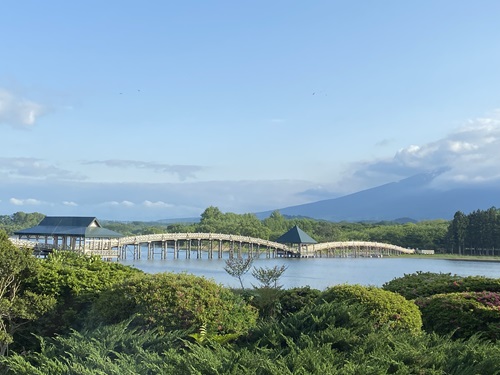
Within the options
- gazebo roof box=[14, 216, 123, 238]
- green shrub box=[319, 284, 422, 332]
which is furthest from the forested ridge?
green shrub box=[319, 284, 422, 332]

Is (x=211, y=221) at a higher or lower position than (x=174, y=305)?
higher

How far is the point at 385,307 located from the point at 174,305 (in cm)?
336

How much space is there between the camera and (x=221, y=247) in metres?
72.1

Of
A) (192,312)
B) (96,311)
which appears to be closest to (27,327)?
(96,311)

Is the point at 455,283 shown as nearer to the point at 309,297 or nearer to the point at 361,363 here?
the point at 309,297

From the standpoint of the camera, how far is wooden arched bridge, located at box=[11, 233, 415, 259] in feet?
172

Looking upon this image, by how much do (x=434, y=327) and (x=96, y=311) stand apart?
5865mm

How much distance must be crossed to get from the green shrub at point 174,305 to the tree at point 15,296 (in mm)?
1197

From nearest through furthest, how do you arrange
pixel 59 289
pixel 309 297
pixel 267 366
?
pixel 267 366 → pixel 59 289 → pixel 309 297

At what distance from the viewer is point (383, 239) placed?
3777 inches

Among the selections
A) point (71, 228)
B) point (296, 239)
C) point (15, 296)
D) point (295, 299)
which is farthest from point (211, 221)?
point (15, 296)

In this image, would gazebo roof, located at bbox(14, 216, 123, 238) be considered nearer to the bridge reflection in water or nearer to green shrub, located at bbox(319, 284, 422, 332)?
the bridge reflection in water

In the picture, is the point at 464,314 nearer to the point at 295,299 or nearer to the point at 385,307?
the point at 385,307

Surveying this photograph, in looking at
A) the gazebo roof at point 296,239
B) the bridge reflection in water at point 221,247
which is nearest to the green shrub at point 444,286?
the bridge reflection in water at point 221,247
